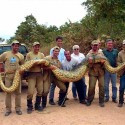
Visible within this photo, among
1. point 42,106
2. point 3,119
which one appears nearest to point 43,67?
point 42,106

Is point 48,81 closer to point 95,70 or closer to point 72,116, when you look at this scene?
point 72,116

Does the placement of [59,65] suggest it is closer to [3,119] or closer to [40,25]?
[3,119]

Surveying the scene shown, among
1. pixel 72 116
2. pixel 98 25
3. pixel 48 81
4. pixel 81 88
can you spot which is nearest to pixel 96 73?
pixel 81 88

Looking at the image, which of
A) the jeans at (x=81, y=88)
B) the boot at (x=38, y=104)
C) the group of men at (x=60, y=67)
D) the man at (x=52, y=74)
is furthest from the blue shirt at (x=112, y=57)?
the boot at (x=38, y=104)

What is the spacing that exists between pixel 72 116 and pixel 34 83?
1.34 meters

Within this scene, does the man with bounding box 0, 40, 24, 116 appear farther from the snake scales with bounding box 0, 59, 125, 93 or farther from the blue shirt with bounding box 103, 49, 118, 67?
the blue shirt with bounding box 103, 49, 118, 67

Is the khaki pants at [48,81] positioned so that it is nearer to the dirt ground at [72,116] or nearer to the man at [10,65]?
the dirt ground at [72,116]

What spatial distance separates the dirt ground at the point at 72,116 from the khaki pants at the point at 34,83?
52 cm

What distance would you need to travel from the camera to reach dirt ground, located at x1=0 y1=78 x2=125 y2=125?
24.0 feet

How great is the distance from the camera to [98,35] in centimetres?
1633

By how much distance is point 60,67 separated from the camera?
8570mm

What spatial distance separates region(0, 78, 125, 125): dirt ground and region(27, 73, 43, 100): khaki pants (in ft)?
1.71

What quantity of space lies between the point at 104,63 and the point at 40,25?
22848 millimetres

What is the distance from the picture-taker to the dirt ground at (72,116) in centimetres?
732
